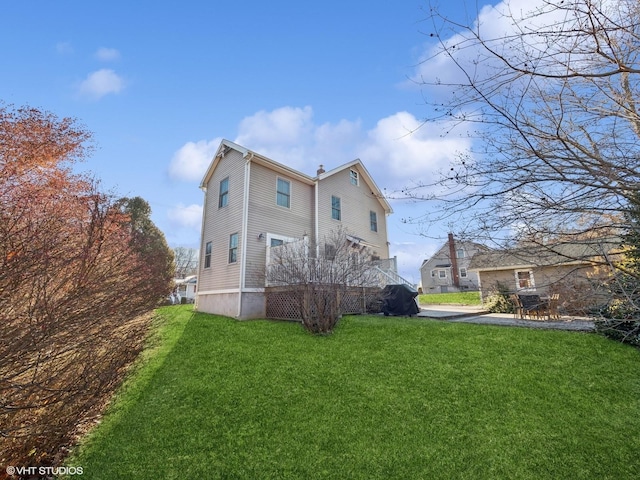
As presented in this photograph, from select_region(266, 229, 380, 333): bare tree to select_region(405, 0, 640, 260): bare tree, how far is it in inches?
236

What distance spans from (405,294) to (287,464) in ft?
28.6

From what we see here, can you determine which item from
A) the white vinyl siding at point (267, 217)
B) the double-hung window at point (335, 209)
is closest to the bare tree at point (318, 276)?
the white vinyl siding at point (267, 217)

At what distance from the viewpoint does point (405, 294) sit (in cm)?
1147

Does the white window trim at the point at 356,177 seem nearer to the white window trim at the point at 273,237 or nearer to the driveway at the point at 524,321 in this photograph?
the white window trim at the point at 273,237

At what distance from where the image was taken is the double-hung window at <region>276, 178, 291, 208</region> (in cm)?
1324

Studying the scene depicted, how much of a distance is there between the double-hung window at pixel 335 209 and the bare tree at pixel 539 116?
39.5ft

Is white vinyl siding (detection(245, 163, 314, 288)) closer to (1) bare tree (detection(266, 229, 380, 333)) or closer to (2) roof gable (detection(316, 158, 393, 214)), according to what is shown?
(1) bare tree (detection(266, 229, 380, 333))

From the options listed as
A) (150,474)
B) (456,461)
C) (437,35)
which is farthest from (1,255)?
(456,461)

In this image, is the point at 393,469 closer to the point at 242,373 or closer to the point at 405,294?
the point at 242,373

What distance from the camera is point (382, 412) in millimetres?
4551

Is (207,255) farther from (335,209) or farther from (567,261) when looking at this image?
(567,261)

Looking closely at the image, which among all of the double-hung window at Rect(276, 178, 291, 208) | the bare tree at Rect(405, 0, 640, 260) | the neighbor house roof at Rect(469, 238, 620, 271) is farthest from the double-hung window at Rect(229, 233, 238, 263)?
the neighbor house roof at Rect(469, 238, 620, 271)

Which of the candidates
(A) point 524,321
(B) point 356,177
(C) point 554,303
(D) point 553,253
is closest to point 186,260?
(B) point 356,177

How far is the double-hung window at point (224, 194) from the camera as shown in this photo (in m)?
13.4
